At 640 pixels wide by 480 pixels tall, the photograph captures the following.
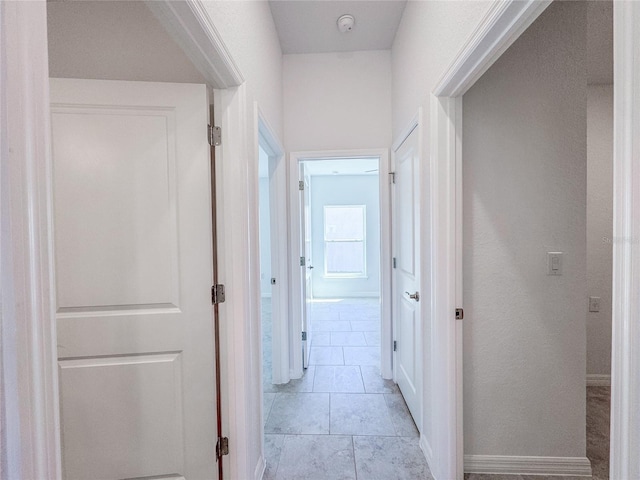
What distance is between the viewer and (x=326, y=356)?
3062 millimetres

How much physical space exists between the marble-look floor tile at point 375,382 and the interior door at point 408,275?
0.28 ft

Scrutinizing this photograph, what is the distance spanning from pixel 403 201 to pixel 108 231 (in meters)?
1.82

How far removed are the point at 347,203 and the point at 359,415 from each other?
14.5 ft

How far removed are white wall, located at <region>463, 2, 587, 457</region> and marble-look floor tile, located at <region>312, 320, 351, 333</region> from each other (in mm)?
2420

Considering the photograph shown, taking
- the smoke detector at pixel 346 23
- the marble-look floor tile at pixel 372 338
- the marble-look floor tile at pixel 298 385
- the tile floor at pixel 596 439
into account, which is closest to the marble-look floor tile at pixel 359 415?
the marble-look floor tile at pixel 298 385

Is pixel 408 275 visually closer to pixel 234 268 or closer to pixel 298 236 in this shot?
pixel 298 236

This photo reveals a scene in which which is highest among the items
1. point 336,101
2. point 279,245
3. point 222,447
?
point 336,101

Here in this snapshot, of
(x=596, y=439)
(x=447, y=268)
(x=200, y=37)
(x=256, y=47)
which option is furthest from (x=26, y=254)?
(x=596, y=439)

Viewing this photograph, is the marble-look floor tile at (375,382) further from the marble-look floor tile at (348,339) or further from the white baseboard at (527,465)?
the white baseboard at (527,465)

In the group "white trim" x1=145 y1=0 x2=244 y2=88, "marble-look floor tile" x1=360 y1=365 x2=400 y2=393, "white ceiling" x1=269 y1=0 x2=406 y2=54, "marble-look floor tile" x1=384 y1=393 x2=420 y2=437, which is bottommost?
"marble-look floor tile" x1=384 y1=393 x2=420 y2=437

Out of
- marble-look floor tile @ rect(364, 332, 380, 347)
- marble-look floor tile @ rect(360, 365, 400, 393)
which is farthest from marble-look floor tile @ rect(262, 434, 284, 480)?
marble-look floor tile @ rect(364, 332, 380, 347)

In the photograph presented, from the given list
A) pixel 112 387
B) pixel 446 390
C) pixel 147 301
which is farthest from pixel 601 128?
pixel 112 387

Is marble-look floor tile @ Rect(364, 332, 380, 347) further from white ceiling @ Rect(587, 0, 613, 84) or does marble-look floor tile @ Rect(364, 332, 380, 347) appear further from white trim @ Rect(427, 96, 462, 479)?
white ceiling @ Rect(587, 0, 613, 84)

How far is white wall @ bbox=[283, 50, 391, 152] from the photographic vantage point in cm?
250
